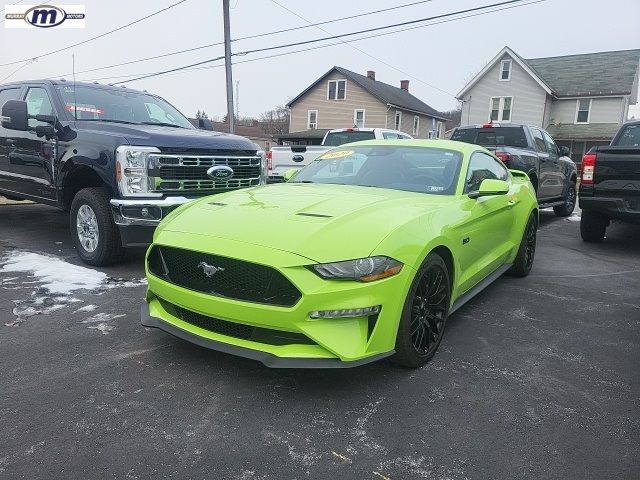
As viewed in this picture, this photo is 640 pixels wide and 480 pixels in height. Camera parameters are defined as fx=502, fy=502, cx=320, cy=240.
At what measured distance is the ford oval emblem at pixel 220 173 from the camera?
5.63 metres

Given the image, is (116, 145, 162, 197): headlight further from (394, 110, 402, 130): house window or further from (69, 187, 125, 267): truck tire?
(394, 110, 402, 130): house window

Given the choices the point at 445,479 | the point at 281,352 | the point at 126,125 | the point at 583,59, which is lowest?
the point at 445,479

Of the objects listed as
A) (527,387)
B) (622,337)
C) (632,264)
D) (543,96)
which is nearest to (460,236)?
(527,387)

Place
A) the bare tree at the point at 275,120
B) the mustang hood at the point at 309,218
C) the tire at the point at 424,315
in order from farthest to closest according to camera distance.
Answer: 1. the bare tree at the point at 275,120
2. the tire at the point at 424,315
3. the mustang hood at the point at 309,218

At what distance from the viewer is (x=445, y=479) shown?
223cm

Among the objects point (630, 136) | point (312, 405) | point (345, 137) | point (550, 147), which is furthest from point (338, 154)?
point (550, 147)

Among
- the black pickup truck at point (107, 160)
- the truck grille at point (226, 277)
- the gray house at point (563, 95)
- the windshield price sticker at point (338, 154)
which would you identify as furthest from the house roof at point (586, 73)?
the truck grille at point (226, 277)

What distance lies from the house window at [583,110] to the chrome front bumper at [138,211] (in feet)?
109

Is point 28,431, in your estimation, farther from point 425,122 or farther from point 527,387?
point 425,122

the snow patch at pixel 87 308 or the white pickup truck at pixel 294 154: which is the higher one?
the white pickup truck at pixel 294 154

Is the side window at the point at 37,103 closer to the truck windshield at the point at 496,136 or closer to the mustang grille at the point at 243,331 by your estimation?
the mustang grille at the point at 243,331

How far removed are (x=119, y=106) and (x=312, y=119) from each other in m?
31.6

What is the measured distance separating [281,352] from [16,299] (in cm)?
300

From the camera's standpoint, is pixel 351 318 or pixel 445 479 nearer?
pixel 445 479
